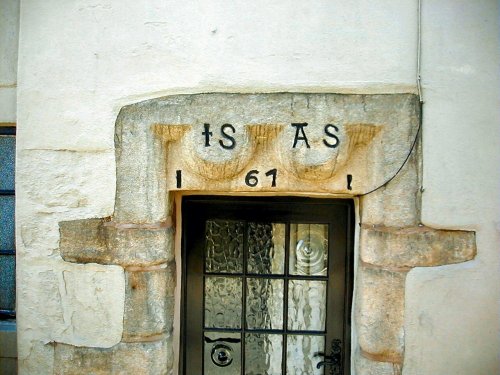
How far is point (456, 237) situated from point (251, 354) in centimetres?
117

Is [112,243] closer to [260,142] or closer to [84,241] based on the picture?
[84,241]

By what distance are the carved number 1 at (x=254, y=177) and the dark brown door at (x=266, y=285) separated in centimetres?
28

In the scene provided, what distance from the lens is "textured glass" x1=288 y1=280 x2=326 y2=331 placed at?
94.4 inches

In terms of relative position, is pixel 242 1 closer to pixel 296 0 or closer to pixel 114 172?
pixel 296 0

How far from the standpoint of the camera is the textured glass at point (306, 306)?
2.40 metres

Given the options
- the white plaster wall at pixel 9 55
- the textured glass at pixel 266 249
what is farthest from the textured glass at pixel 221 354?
the white plaster wall at pixel 9 55

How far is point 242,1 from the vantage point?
79.3 inches

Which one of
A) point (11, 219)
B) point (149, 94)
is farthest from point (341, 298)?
point (11, 219)

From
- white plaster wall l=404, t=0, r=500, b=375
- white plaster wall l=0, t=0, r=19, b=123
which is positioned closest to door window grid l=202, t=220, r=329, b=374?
white plaster wall l=404, t=0, r=500, b=375

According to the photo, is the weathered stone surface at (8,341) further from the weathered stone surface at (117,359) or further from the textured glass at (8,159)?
the textured glass at (8,159)

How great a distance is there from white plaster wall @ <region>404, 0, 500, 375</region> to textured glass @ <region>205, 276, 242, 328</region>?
84 centimetres

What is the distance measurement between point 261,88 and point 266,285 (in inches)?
39.7

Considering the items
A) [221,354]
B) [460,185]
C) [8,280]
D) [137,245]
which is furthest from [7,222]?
[460,185]

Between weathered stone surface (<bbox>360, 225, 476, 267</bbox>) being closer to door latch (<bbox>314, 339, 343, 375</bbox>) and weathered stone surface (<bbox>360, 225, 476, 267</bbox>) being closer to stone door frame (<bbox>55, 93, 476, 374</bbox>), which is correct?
stone door frame (<bbox>55, 93, 476, 374</bbox>)
